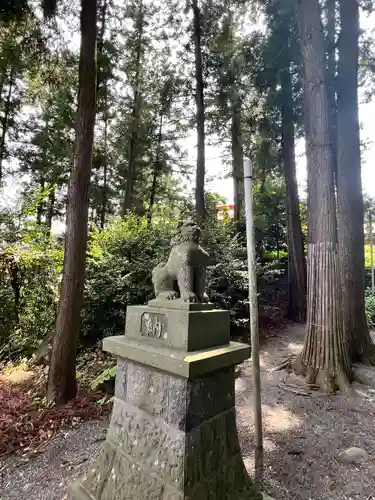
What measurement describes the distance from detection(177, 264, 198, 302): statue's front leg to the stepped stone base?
1.39 ft

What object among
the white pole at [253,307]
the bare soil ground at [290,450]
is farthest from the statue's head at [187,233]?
the bare soil ground at [290,450]

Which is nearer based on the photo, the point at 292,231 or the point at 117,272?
the point at 117,272

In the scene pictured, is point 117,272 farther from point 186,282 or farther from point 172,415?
point 172,415

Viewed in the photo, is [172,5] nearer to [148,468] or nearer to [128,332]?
[128,332]

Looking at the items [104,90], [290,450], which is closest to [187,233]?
[290,450]

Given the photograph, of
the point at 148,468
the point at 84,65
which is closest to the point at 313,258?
the point at 148,468

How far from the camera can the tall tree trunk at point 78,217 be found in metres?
3.31

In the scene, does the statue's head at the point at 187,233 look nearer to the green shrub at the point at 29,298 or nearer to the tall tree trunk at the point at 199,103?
the green shrub at the point at 29,298

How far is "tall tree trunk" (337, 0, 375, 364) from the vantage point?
4.68 metres

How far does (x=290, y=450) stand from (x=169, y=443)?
1.48 metres

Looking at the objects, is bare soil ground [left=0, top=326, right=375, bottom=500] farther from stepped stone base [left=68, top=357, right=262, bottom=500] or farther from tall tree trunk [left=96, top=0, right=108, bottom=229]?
tall tree trunk [left=96, top=0, right=108, bottom=229]

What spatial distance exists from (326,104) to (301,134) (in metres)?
4.26

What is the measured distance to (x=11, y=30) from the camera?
13.2 feet

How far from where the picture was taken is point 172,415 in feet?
4.71
